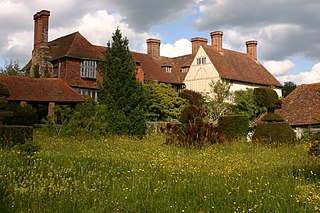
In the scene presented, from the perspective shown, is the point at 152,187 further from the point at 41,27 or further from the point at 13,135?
the point at 41,27

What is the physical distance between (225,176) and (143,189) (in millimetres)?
2368

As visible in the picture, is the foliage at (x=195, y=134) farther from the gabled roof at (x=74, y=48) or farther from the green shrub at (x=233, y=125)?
the gabled roof at (x=74, y=48)

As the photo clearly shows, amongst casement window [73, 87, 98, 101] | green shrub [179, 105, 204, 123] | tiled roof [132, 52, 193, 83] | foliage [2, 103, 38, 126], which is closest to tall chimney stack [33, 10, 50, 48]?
casement window [73, 87, 98, 101]

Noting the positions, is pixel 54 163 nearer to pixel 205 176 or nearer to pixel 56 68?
pixel 205 176

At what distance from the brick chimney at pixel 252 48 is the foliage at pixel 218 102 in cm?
1266

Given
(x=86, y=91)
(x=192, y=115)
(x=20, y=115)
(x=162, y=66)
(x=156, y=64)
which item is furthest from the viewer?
(x=162, y=66)

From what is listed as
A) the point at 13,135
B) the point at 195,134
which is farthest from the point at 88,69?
the point at 13,135

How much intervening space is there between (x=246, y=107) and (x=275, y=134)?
2098 cm

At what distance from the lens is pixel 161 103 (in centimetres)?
3506

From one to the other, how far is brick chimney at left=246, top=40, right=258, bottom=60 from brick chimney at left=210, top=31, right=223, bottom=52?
6.44m

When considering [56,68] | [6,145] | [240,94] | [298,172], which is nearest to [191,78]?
[240,94]

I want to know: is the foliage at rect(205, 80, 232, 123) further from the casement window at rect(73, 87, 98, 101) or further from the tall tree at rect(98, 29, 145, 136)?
the tall tree at rect(98, 29, 145, 136)

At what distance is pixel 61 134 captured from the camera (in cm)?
2047

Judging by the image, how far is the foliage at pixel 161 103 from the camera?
115 feet
